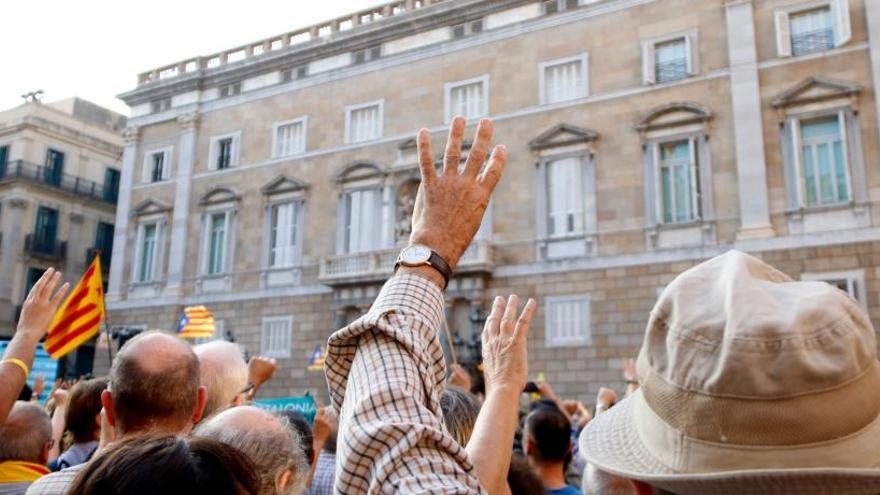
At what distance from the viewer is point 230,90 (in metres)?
26.1

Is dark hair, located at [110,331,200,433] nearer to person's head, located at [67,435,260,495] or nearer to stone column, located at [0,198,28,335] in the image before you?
person's head, located at [67,435,260,495]

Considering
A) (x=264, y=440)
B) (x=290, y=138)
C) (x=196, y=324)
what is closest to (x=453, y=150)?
(x=264, y=440)

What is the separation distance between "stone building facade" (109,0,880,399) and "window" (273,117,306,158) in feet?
0.25

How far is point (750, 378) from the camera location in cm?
141

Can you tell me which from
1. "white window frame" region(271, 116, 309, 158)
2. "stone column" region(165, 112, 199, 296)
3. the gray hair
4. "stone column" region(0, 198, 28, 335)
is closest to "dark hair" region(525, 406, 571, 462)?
the gray hair

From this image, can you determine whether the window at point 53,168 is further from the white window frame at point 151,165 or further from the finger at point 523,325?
the finger at point 523,325

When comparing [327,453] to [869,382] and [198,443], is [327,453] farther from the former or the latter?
[869,382]

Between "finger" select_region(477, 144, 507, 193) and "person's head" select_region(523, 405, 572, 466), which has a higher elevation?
"finger" select_region(477, 144, 507, 193)

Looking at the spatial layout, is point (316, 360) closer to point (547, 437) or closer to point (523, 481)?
point (547, 437)

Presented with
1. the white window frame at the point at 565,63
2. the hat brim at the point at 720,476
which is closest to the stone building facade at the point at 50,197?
the white window frame at the point at 565,63

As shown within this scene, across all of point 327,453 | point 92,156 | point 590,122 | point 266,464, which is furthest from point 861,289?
point 92,156

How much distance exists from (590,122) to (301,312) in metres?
10.4

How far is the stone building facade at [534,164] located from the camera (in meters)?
16.8

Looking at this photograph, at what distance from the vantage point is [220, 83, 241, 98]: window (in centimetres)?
2595
